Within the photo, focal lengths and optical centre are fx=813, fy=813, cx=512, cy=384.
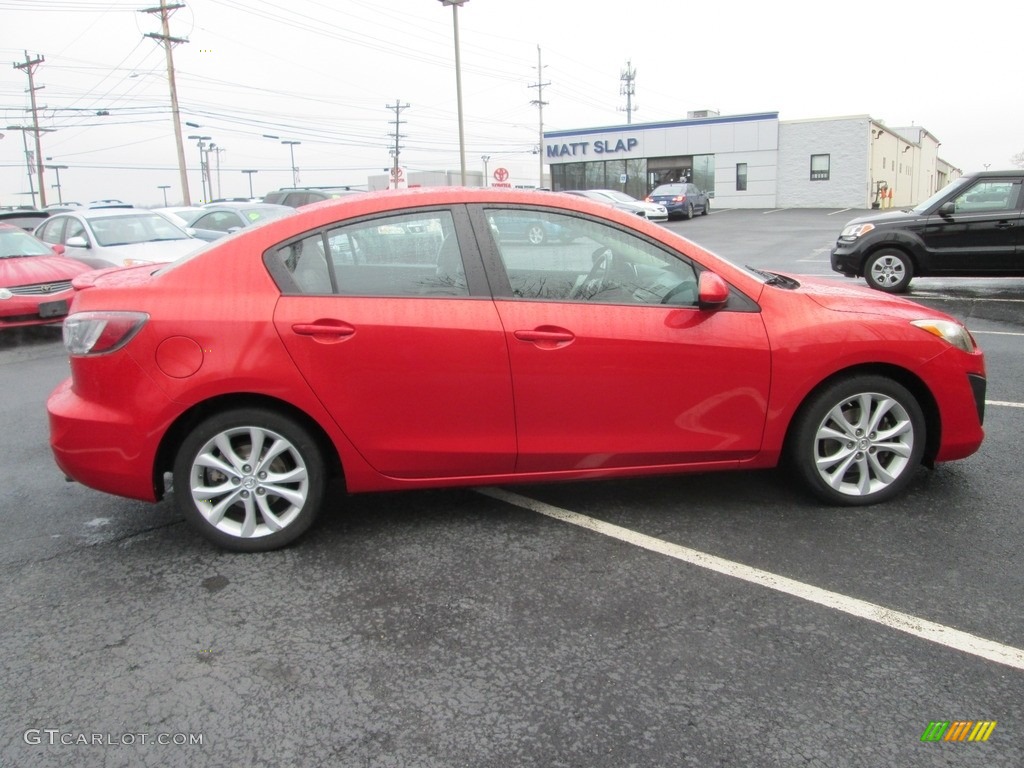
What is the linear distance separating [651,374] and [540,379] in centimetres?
52

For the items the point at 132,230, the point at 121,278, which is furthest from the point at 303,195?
the point at 121,278

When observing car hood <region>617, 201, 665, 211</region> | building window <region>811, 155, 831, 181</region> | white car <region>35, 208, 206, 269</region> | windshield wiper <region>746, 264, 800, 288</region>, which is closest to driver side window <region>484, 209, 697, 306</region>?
windshield wiper <region>746, 264, 800, 288</region>

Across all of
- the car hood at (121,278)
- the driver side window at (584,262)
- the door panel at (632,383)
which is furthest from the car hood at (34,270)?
the door panel at (632,383)

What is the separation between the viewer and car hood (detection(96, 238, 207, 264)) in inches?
459

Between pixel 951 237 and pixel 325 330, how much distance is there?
10.5 meters

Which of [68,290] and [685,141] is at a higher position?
[685,141]

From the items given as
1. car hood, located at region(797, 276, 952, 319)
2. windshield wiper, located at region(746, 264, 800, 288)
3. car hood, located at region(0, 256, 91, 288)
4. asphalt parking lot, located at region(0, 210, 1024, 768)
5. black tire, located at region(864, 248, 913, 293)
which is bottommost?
asphalt parking lot, located at region(0, 210, 1024, 768)

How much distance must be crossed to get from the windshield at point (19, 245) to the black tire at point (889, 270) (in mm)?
11536

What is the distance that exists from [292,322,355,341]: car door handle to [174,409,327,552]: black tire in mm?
394

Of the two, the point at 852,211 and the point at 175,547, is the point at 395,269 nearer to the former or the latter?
the point at 175,547

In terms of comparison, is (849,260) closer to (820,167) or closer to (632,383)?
(632,383)

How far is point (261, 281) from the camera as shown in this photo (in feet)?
11.9

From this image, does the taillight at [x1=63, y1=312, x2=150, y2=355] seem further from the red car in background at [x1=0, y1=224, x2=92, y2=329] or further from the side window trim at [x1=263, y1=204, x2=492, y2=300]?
the red car in background at [x1=0, y1=224, x2=92, y2=329]

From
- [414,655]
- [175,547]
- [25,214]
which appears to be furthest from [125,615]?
[25,214]
